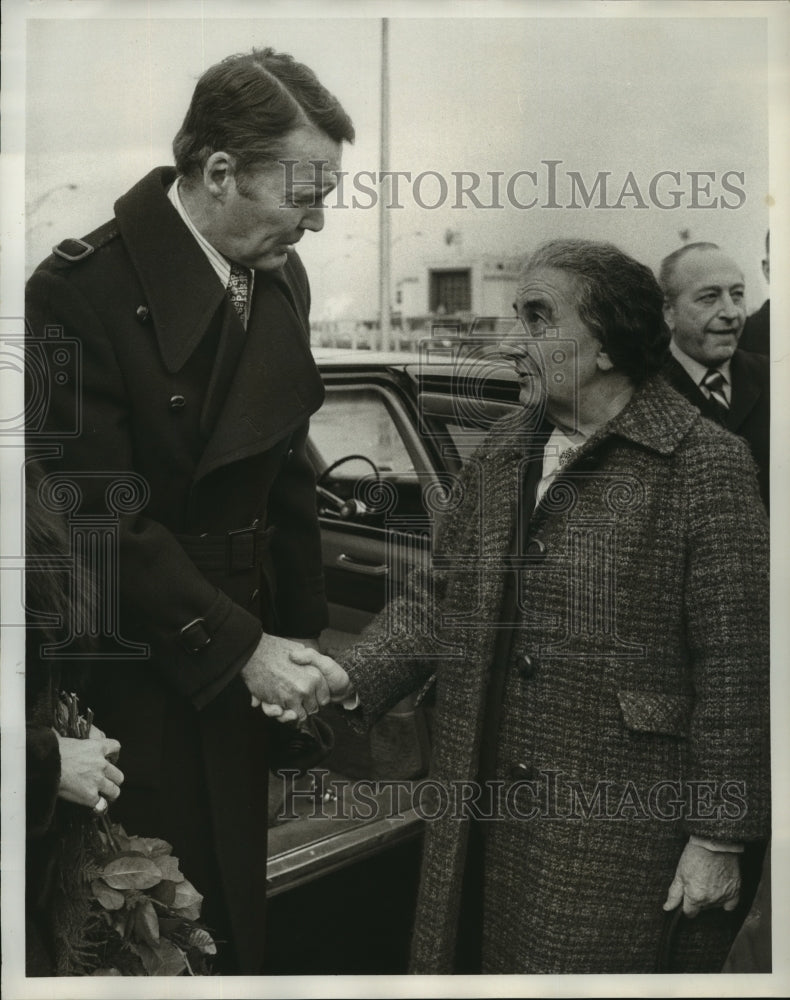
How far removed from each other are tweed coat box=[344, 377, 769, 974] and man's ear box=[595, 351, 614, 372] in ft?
0.33

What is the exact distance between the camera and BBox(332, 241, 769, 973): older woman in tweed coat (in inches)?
90.6

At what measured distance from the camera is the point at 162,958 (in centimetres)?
254

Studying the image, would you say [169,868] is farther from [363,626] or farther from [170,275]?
[170,275]

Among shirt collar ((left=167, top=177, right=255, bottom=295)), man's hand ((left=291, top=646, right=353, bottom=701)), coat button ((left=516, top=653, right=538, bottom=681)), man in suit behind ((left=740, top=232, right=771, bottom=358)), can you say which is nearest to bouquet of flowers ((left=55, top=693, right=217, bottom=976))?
man's hand ((left=291, top=646, right=353, bottom=701))

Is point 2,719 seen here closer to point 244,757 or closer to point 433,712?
point 244,757

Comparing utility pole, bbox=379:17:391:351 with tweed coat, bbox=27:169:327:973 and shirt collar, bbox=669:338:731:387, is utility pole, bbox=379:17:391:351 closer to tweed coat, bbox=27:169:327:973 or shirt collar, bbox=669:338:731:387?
tweed coat, bbox=27:169:327:973

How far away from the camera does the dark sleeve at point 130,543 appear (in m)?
2.37

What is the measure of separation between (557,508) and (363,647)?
59 cm

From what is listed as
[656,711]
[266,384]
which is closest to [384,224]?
[266,384]

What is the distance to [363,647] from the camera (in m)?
2.54

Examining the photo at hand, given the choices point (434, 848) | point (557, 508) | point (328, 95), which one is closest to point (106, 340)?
point (328, 95)

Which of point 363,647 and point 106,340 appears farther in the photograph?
point 363,647

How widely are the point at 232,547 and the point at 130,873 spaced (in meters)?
0.82

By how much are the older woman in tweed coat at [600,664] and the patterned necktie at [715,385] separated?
0.15m
